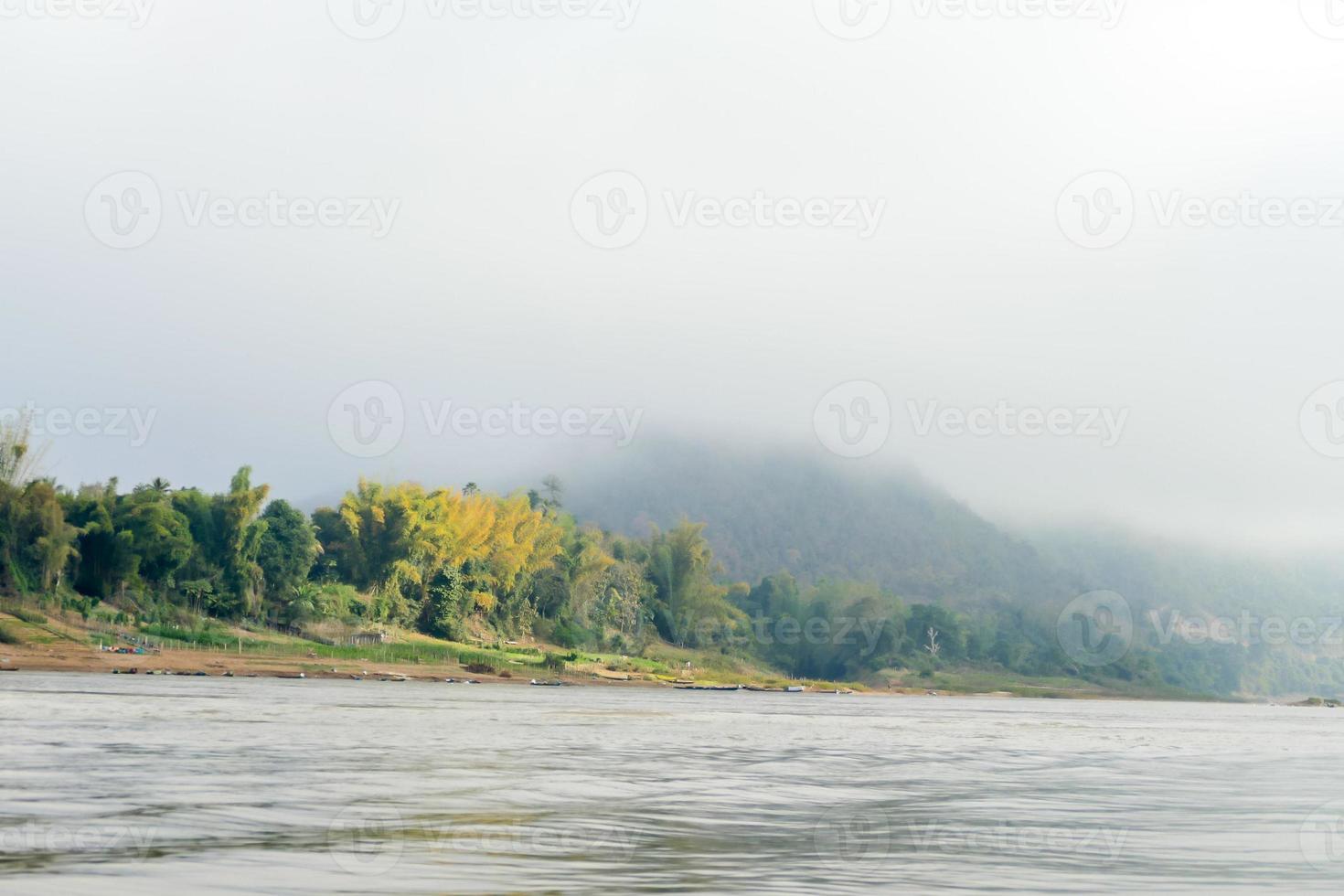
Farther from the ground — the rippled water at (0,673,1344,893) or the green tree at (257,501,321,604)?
the green tree at (257,501,321,604)

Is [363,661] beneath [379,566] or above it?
beneath

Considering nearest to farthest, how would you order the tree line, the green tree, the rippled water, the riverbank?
1. the rippled water
2. the riverbank
3. the tree line
4. the green tree

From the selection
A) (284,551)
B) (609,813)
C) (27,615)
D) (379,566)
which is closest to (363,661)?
(284,551)

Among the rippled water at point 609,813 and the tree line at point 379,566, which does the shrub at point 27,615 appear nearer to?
the tree line at point 379,566

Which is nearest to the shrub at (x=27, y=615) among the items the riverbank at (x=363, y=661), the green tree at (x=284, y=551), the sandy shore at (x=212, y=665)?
the riverbank at (x=363, y=661)

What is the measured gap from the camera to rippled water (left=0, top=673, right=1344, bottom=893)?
1253 centimetres

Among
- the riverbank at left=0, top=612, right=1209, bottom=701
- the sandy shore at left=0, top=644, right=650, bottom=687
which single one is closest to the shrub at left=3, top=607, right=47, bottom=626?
the riverbank at left=0, top=612, right=1209, bottom=701

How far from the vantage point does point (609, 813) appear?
1728 centimetres

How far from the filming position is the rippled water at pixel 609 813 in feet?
41.1

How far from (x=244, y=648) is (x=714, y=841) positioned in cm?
8522

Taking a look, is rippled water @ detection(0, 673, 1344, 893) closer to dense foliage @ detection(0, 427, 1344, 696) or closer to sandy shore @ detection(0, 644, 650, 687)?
sandy shore @ detection(0, 644, 650, 687)

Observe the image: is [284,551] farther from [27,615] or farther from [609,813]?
[609,813]

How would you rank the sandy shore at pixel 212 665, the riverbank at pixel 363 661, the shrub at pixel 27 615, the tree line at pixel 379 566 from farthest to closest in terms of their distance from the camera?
the tree line at pixel 379 566 < the shrub at pixel 27 615 < the riverbank at pixel 363 661 < the sandy shore at pixel 212 665

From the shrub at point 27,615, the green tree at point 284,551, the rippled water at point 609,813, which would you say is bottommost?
the shrub at point 27,615
